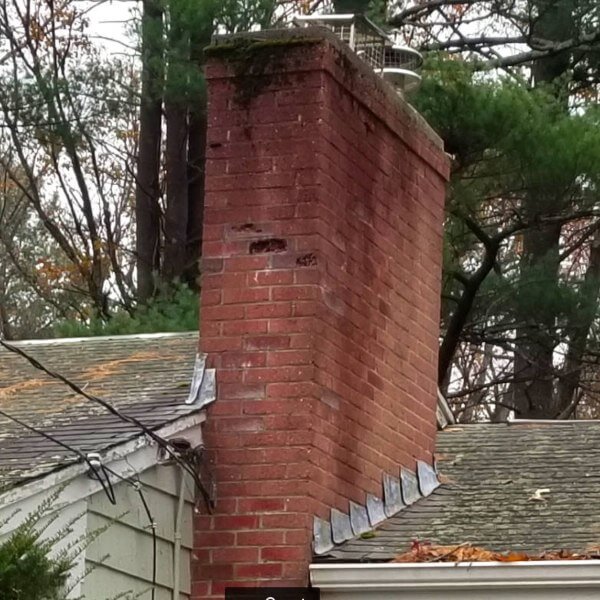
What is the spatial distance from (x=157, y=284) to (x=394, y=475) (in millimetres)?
8790

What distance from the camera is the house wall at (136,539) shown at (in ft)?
22.7

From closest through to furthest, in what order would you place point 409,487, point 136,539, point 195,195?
point 136,539, point 409,487, point 195,195

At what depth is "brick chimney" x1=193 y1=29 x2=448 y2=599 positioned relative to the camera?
7.68 meters

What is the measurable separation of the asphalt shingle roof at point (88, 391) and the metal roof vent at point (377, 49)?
201 centimetres

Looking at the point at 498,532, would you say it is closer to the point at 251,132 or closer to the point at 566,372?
the point at 251,132

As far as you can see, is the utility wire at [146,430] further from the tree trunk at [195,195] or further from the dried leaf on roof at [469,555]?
the tree trunk at [195,195]

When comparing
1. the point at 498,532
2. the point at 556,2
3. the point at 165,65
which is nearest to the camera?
the point at 498,532

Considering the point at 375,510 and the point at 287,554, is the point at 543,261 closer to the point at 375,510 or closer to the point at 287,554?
the point at 375,510

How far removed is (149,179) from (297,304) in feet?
39.8

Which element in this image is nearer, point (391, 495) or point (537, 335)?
point (391, 495)

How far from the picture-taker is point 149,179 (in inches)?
779

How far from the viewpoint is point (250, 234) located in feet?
26.7

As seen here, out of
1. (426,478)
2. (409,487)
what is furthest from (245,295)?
(426,478)

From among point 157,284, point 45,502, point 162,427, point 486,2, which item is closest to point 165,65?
point 157,284
